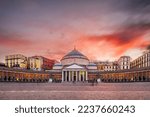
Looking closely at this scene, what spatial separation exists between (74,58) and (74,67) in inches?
456

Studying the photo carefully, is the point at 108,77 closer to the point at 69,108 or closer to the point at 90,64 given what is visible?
the point at 90,64

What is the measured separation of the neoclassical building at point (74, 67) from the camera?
265 ft

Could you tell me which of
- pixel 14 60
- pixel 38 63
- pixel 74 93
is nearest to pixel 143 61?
pixel 14 60

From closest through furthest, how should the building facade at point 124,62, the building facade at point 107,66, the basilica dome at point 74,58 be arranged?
the building facade at point 124,62
the basilica dome at point 74,58
the building facade at point 107,66

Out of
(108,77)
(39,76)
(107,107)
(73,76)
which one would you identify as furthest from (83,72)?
(107,107)

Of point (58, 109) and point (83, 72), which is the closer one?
point (58, 109)

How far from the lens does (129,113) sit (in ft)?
27.5

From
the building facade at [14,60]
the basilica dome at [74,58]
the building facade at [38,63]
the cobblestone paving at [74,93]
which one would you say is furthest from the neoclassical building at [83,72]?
the cobblestone paving at [74,93]

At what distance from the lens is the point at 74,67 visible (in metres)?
81.5

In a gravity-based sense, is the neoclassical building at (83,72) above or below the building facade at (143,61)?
below

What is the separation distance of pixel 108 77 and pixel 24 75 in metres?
23.9

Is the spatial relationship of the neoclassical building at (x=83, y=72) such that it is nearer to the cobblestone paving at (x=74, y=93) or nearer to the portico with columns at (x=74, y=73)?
the portico with columns at (x=74, y=73)

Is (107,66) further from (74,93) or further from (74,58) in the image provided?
(74,93)

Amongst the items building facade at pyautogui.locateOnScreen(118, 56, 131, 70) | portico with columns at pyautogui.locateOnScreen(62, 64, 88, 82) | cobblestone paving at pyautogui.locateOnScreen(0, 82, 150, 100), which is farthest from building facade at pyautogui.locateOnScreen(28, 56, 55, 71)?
cobblestone paving at pyautogui.locateOnScreen(0, 82, 150, 100)
